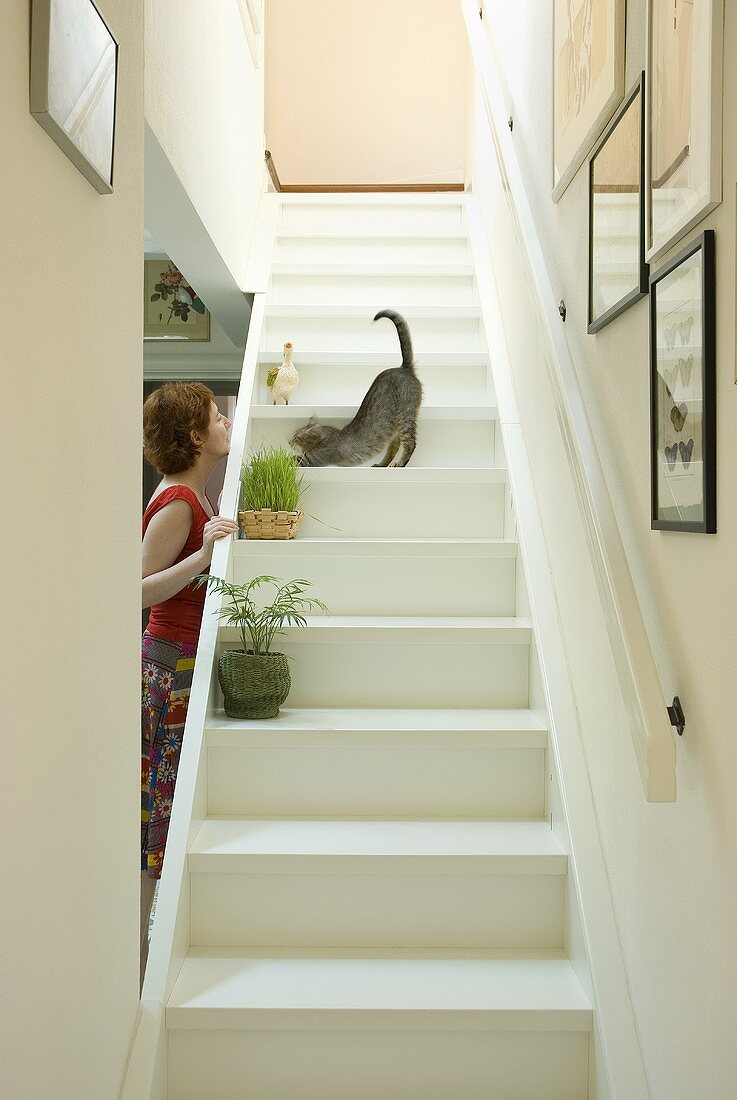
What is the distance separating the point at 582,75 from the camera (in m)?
2.08

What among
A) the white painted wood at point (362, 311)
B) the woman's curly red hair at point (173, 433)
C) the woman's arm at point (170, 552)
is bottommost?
the woman's arm at point (170, 552)

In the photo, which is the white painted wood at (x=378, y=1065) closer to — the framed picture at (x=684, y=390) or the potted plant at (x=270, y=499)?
the framed picture at (x=684, y=390)

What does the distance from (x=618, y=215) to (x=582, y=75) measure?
0.50 m

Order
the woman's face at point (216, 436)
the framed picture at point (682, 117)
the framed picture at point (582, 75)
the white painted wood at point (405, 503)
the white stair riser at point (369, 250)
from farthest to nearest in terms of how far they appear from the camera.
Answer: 1. the white stair riser at point (369, 250)
2. the white painted wood at point (405, 503)
3. the woman's face at point (216, 436)
4. the framed picture at point (582, 75)
5. the framed picture at point (682, 117)

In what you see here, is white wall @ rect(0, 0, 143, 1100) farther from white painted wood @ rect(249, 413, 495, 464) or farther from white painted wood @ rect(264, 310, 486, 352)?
white painted wood @ rect(264, 310, 486, 352)

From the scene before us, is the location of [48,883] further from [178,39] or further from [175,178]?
[178,39]

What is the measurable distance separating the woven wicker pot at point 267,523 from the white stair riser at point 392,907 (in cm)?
115

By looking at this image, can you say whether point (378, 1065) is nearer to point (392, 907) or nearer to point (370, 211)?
point (392, 907)

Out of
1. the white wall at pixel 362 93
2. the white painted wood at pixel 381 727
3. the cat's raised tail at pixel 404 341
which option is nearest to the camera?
the white painted wood at pixel 381 727

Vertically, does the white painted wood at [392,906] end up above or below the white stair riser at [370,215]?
below

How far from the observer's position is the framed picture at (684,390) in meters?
1.29

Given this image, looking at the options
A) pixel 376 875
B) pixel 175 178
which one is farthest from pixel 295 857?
pixel 175 178

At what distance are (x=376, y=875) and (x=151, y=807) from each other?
0.65m

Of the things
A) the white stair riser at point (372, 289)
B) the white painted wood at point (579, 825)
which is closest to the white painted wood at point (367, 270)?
the white stair riser at point (372, 289)
